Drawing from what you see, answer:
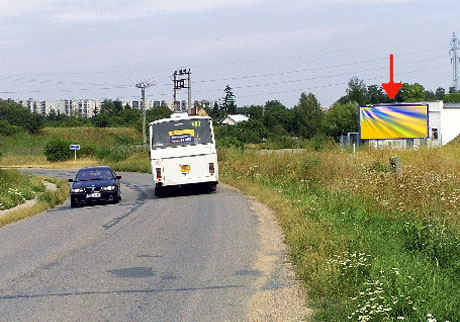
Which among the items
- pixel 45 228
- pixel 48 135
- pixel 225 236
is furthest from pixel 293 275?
pixel 48 135

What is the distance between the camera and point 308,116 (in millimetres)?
103500

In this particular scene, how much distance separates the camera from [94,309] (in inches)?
310

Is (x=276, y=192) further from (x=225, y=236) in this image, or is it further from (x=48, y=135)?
(x=48, y=135)

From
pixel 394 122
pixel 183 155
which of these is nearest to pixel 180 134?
pixel 183 155

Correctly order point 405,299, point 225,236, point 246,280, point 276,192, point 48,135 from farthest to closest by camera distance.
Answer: point 48,135 < point 276,192 < point 225,236 < point 246,280 < point 405,299

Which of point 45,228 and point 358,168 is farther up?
point 358,168

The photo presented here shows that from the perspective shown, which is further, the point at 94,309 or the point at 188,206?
the point at 188,206

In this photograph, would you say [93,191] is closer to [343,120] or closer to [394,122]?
[394,122]

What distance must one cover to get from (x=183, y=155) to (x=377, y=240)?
15.8 meters

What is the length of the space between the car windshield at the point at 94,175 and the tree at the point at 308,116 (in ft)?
230

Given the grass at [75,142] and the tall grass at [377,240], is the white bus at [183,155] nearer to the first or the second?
the tall grass at [377,240]

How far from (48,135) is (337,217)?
9351cm

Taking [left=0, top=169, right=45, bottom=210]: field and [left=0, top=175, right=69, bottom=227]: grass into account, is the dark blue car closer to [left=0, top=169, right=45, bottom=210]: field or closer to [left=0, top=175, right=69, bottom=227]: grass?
[left=0, top=175, right=69, bottom=227]: grass

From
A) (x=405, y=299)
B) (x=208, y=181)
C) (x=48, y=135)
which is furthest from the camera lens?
(x=48, y=135)
